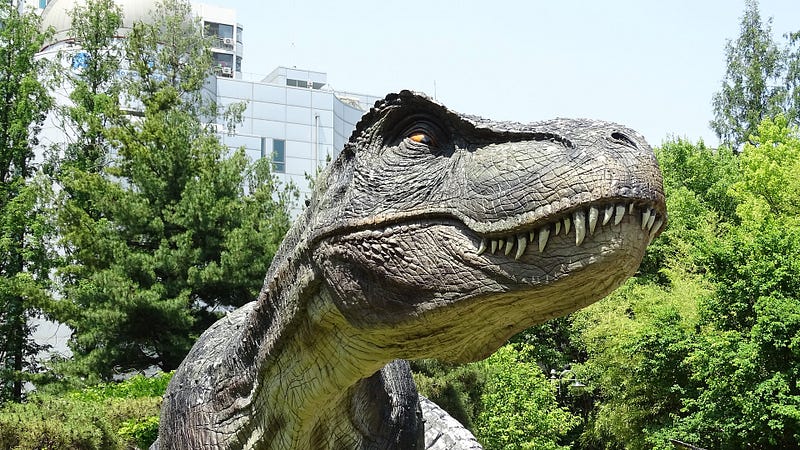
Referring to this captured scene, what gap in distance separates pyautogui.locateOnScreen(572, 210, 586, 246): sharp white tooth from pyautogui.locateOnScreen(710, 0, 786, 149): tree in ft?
103

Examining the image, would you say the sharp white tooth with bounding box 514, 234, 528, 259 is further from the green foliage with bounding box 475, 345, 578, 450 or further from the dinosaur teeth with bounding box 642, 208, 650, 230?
the green foliage with bounding box 475, 345, 578, 450

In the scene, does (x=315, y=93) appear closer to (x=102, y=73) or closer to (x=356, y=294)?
(x=102, y=73)

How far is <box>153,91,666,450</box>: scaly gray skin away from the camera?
6.93 feet

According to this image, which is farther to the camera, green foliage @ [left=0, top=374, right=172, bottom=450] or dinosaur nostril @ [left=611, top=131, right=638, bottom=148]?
green foliage @ [left=0, top=374, right=172, bottom=450]

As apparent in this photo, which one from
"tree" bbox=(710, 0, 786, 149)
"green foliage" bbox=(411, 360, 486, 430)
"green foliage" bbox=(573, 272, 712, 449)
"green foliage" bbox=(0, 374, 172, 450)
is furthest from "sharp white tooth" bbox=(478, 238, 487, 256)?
"tree" bbox=(710, 0, 786, 149)

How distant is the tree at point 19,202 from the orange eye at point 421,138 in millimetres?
17078

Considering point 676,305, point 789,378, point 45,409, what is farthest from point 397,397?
point 676,305

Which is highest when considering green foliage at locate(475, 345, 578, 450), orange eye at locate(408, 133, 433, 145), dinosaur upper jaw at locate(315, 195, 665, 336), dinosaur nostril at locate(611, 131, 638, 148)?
orange eye at locate(408, 133, 433, 145)

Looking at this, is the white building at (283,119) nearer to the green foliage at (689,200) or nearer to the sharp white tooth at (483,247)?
the green foliage at (689,200)

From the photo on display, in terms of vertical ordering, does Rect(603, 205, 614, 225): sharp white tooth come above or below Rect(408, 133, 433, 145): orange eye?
below

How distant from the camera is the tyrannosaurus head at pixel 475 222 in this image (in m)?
2.09

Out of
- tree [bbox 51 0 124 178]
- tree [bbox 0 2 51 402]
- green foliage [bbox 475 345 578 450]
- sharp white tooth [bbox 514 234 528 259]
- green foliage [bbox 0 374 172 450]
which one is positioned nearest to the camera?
sharp white tooth [bbox 514 234 528 259]

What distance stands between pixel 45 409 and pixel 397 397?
5.59m

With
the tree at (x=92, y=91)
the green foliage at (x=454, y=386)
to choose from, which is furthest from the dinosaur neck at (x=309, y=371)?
the tree at (x=92, y=91)
